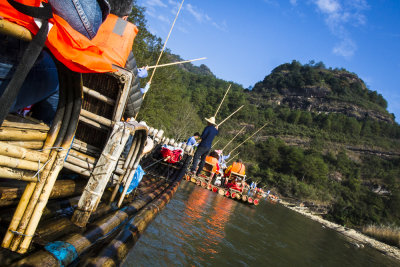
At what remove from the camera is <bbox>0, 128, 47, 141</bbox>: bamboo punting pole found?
1.24 m

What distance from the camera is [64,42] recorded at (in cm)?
119

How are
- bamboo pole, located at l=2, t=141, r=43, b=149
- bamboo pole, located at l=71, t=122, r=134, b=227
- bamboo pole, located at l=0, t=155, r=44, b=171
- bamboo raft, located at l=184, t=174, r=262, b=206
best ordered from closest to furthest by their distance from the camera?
bamboo pole, located at l=0, t=155, r=44, b=171 → bamboo pole, located at l=2, t=141, r=43, b=149 → bamboo pole, located at l=71, t=122, r=134, b=227 → bamboo raft, located at l=184, t=174, r=262, b=206

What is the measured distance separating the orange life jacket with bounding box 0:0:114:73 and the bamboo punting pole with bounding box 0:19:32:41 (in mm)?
22

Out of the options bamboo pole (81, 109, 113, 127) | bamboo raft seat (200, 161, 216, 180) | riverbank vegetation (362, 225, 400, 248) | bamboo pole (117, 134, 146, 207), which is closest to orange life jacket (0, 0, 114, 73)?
bamboo pole (81, 109, 113, 127)

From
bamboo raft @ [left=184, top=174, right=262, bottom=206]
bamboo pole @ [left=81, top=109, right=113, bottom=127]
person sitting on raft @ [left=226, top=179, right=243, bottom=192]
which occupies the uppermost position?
bamboo pole @ [left=81, top=109, right=113, bottom=127]

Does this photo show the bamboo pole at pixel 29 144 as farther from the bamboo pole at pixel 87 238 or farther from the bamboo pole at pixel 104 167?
the bamboo pole at pixel 104 167

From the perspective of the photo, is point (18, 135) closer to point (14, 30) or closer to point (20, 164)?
point (20, 164)

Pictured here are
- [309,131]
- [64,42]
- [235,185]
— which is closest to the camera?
[64,42]

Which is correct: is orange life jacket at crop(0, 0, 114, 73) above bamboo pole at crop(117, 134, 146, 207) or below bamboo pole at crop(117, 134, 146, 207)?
above

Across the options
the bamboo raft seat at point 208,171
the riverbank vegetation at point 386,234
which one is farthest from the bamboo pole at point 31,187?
the riverbank vegetation at point 386,234

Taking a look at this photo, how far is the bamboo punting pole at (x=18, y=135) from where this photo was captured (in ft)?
4.07

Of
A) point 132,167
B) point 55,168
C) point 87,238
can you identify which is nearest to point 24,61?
point 55,168

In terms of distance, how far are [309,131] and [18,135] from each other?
95.5 m

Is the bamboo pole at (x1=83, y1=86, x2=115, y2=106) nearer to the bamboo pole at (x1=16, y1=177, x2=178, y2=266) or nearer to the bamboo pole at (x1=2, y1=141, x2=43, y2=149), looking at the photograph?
the bamboo pole at (x1=2, y1=141, x2=43, y2=149)
